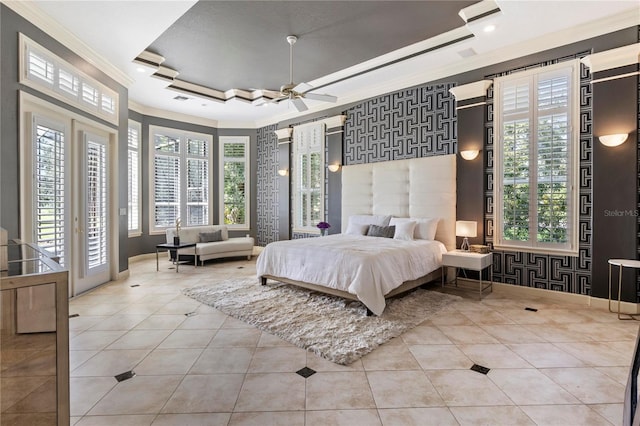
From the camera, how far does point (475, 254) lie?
4180 millimetres

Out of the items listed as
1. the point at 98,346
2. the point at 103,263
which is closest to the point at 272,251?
the point at 98,346

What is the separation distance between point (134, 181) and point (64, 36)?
3446 millimetres

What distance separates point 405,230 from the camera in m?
4.77

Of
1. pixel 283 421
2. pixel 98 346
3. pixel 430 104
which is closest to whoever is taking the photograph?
pixel 283 421

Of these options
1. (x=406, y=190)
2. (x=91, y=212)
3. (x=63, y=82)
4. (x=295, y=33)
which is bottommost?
(x=91, y=212)

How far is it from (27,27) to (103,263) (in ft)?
10.1

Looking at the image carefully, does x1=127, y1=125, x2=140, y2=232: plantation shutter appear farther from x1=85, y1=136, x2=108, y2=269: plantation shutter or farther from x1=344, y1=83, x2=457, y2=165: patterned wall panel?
x1=344, y1=83, x2=457, y2=165: patterned wall panel

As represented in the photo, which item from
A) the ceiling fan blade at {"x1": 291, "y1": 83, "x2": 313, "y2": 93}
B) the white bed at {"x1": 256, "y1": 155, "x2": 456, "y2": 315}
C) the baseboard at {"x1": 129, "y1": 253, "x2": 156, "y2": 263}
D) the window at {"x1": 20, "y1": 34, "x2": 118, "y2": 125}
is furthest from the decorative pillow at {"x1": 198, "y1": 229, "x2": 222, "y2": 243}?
the ceiling fan blade at {"x1": 291, "y1": 83, "x2": 313, "y2": 93}

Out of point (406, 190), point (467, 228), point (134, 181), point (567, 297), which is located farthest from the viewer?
point (134, 181)

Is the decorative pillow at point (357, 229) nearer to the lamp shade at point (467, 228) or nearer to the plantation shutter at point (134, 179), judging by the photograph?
the lamp shade at point (467, 228)

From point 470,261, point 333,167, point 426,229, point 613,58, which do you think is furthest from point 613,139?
point 333,167

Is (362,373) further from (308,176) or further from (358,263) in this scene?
(308,176)

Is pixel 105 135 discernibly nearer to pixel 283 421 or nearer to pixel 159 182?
pixel 159 182

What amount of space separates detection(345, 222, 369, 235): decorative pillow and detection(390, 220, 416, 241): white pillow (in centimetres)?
61
